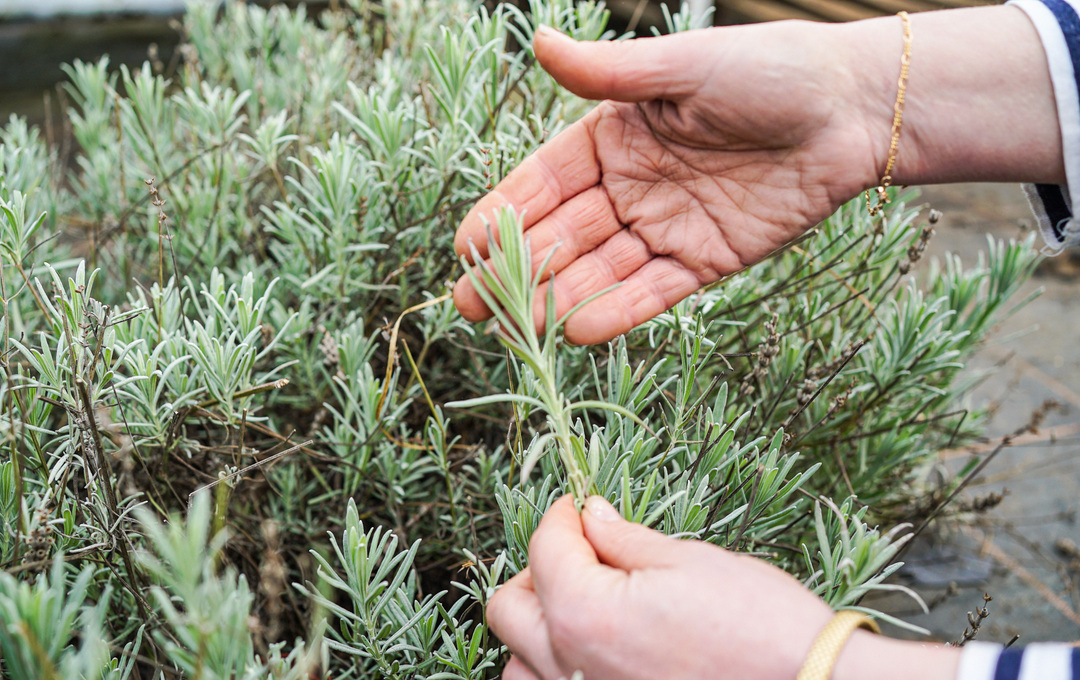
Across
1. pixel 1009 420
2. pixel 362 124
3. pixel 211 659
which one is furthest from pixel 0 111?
pixel 1009 420

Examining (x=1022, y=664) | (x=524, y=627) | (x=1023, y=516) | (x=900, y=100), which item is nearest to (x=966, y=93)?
(x=900, y=100)

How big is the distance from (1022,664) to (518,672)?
0.65 m

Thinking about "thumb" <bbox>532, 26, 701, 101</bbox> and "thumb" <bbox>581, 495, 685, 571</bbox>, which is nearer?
"thumb" <bbox>581, 495, 685, 571</bbox>

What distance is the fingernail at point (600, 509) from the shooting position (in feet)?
3.56

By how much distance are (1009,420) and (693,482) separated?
230 centimetres

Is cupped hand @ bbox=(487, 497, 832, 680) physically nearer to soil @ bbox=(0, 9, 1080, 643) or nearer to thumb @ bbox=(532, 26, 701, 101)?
thumb @ bbox=(532, 26, 701, 101)

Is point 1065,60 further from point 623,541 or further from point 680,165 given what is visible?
point 623,541

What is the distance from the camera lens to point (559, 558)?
101cm

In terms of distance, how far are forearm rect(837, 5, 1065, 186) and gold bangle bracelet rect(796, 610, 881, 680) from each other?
1081mm

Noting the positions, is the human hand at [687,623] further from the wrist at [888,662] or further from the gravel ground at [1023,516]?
the gravel ground at [1023,516]

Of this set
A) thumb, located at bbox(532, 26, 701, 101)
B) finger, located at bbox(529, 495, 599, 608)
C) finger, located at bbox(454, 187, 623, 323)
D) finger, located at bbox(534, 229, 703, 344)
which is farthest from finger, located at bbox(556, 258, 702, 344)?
finger, located at bbox(529, 495, 599, 608)

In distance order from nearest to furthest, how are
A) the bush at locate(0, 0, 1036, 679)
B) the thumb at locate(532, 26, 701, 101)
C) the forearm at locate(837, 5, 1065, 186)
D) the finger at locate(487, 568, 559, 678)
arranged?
1. the finger at locate(487, 568, 559, 678)
2. the bush at locate(0, 0, 1036, 679)
3. the thumb at locate(532, 26, 701, 101)
4. the forearm at locate(837, 5, 1065, 186)

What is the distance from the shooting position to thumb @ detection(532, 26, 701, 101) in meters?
1.46

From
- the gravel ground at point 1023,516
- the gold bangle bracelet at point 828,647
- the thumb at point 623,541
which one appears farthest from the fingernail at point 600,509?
the gravel ground at point 1023,516
